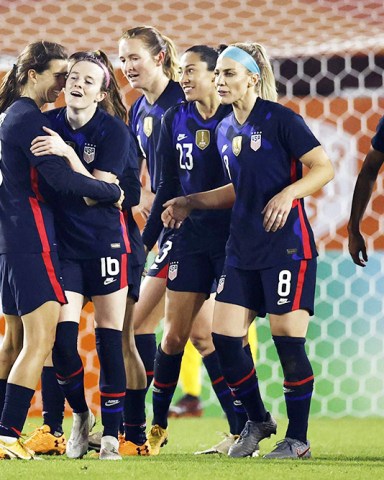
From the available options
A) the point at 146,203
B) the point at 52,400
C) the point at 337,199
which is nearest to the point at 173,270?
the point at 146,203

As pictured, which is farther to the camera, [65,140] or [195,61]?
[195,61]

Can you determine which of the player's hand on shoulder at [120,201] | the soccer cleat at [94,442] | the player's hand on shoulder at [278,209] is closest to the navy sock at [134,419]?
the soccer cleat at [94,442]

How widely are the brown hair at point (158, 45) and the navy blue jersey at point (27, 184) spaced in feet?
2.80

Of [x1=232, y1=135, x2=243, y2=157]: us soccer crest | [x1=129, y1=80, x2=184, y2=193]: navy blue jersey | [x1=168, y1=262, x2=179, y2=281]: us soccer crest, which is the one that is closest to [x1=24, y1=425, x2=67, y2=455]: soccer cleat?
[x1=168, y1=262, x2=179, y2=281]: us soccer crest

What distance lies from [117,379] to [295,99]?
304 centimetres

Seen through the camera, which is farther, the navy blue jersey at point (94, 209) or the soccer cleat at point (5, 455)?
the navy blue jersey at point (94, 209)

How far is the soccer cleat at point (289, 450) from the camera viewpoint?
428cm

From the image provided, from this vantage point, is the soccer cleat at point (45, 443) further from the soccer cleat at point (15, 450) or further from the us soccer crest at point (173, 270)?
the us soccer crest at point (173, 270)

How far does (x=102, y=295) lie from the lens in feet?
14.2

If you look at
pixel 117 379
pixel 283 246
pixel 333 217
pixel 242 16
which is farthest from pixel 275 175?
pixel 242 16

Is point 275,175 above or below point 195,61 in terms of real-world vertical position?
below

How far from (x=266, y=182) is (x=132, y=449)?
3.71 ft

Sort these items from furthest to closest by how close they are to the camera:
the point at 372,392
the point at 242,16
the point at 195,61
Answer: the point at 242,16, the point at 372,392, the point at 195,61

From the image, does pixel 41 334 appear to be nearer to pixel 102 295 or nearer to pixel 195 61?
pixel 102 295
